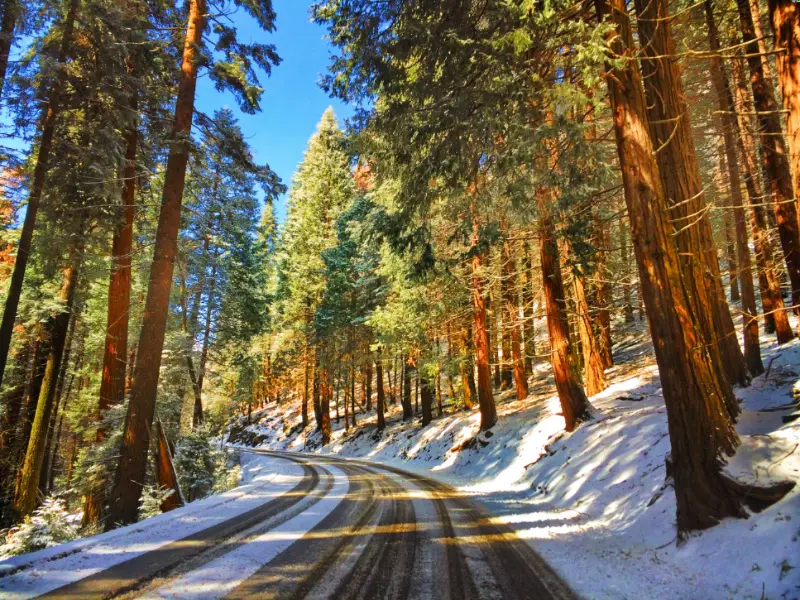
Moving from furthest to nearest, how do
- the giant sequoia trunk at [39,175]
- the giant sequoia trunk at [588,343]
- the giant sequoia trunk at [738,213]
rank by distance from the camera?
the giant sequoia trunk at [588,343]
the giant sequoia trunk at [39,175]
the giant sequoia trunk at [738,213]

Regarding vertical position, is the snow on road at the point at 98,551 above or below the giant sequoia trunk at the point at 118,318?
below

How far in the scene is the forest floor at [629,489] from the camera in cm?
354

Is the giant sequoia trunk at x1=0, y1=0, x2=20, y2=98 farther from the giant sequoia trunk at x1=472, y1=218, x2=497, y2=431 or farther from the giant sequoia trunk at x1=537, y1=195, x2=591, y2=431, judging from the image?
the giant sequoia trunk at x1=472, y1=218, x2=497, y2=431

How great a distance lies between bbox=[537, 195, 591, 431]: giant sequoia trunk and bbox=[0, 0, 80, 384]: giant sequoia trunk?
12314 millimetres

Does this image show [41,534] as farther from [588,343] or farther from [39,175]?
[588,343]

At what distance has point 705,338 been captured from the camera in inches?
209

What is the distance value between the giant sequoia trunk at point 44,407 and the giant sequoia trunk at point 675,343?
45.4 feet

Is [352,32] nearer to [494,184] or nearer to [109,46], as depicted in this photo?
[494,184]

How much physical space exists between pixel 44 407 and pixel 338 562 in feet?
40.0

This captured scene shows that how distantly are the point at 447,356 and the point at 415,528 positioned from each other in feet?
40.6

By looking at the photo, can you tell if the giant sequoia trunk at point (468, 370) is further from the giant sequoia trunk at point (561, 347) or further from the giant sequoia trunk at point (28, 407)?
the giant sequoia trunk at point (28, 407)

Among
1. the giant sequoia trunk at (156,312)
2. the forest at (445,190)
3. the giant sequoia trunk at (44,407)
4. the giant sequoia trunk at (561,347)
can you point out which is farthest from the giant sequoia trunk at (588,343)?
the giant sequoia trunk at (44,407)

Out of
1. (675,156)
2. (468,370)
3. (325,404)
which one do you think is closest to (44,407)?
(468,370)

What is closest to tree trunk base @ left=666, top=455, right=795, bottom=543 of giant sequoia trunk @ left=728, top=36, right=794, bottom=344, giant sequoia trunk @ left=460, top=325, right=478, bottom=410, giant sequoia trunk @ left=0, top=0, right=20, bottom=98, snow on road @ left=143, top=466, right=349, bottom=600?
snow on road @ left=143, top=466, right=349, bottom=600
